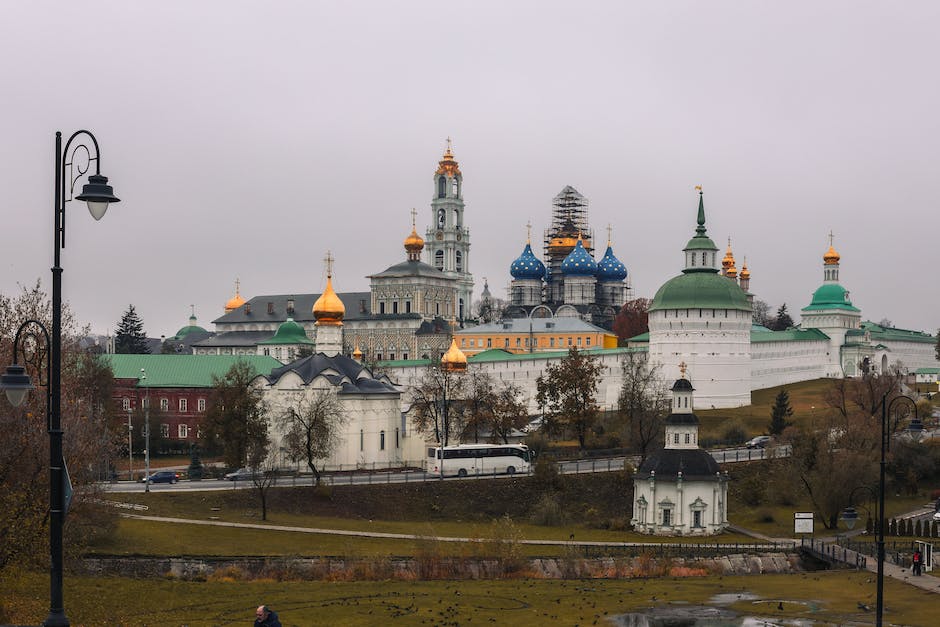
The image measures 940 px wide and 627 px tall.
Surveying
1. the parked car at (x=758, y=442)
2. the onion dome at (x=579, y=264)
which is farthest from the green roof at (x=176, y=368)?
the onion dome at (x=579, y=264)

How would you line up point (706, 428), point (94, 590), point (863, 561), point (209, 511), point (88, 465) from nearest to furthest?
1. point (94, 590)
2. point (88, 465)
3. point (863, 561)
4. point (209, 511)
5. point (706, 428)

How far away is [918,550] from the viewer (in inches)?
1645

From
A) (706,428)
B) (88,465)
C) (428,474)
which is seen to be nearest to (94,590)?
(88,465)

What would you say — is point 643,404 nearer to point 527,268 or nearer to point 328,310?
point 328,310

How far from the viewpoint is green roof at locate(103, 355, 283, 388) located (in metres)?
88.4

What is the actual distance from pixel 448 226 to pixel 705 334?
66034 mm

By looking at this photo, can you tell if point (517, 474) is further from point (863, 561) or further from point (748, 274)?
point (748, 274)

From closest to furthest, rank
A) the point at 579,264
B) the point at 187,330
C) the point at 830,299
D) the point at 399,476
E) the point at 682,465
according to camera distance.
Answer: the point at 682,465 → the point at 399,476 → the point at 830,299 → the point at 579,264 → the point at 187,330

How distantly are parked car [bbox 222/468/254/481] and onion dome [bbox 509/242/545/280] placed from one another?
266 ft

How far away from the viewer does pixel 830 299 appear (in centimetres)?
11919

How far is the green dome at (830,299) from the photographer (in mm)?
118562

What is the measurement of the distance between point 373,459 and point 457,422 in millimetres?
8537

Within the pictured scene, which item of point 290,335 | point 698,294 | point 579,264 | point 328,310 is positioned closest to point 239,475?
point 328,310

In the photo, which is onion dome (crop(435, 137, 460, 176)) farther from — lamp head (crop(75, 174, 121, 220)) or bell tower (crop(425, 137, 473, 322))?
lamp head (crop(75, 174, 121, 220))
